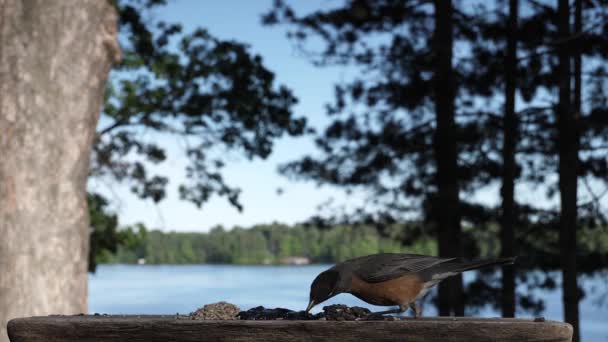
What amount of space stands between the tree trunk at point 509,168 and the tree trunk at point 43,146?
17.3 feet

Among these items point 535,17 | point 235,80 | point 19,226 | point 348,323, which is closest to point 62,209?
point 19,226

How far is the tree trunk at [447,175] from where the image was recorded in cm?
929

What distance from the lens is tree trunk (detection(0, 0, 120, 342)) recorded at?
5723 millimetres

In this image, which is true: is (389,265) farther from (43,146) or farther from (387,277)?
(43,146)

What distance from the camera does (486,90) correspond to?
33.4ft

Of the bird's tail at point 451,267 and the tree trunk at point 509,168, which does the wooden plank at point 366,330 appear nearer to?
the bird's tail at point 451,267

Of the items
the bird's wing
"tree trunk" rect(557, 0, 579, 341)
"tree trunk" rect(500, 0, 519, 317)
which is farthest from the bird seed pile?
"tree trunk" rect(557, 0, 579, 341)

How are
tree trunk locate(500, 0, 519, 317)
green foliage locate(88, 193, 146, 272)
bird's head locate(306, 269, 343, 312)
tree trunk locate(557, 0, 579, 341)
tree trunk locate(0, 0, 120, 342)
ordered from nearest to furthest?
bird's head locate(306, 269, 343, 312)
tree trunk locate(0, 0, 120, 342)
tree trunk locate(557, 0, 579, 341)
tree trunk locate(500, 0, 519, 317)
green foliage locate(88, 193, 146, 272)

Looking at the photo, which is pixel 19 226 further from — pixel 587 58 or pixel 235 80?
pixel 587 58

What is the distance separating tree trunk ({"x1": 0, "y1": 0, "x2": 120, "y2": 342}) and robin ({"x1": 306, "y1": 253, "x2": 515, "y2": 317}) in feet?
11.6

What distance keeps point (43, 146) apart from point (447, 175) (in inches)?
204

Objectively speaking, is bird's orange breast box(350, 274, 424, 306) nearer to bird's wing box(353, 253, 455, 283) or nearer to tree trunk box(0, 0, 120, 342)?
bird's wing box(353, 253, 455, 283)

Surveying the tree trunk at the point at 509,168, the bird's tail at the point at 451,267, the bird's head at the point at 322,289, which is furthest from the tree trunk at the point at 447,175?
the bird's head at the point at 322,289

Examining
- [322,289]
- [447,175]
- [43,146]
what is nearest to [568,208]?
[447,175]
